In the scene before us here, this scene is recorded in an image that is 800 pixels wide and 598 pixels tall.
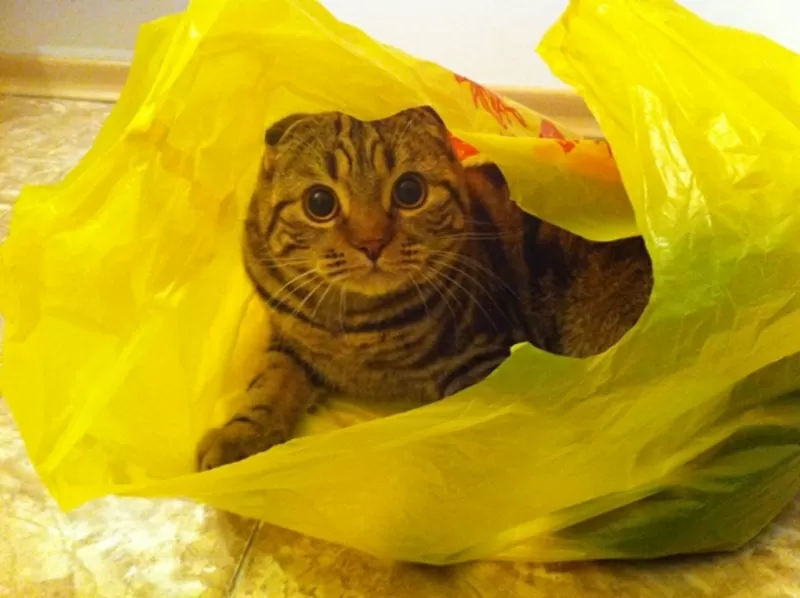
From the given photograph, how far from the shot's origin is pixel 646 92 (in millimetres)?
617

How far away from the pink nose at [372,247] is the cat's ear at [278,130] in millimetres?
137

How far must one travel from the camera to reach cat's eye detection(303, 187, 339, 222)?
0.82 m

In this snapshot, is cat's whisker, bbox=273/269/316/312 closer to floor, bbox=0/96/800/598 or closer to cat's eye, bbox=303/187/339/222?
cat's eye, bbox=303/187/339/222

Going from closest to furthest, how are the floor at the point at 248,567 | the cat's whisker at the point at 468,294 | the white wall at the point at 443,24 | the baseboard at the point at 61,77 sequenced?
the floor at the point at 248,567
the cat's whisker at the point at 468,294
the white wall at the point at 443,24
the baseboard at the point at 61,77

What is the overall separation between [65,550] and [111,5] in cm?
113

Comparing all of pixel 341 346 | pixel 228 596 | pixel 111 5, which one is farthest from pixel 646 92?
pixel 111 5

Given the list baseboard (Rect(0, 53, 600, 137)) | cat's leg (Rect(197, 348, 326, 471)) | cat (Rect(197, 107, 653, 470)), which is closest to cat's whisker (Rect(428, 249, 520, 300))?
cat (Rect(197, 107, 653, 470))

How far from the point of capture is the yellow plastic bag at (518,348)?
23.2 inches

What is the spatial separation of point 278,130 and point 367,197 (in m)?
0.12

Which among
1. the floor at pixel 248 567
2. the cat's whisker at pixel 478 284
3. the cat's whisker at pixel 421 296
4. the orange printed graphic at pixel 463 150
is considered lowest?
the floor at pixel 248 567

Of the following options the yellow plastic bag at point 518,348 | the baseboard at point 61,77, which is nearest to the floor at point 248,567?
the yellow plastic bag at point 518,348

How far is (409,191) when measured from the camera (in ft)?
2.71

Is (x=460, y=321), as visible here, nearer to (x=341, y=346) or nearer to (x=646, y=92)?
(x=341, y=346)

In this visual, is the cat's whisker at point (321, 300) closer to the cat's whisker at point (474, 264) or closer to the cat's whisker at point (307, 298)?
the cat's whisker at point (307, 298)
